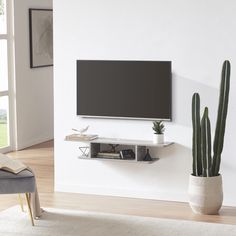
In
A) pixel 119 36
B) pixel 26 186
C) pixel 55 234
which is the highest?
pixel 119 36

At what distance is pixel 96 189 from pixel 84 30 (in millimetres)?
1494

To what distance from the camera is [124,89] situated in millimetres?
6082

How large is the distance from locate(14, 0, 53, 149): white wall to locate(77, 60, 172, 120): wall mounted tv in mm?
2598

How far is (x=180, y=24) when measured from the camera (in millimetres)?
5898

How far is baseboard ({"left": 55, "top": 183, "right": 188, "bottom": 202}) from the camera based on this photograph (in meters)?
6.10

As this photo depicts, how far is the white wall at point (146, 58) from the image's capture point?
230 inches

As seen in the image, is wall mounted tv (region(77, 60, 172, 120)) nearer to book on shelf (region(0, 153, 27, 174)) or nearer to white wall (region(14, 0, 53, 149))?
book on shelf (region(0, 153, 27, 174))

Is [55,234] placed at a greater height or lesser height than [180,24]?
lesser

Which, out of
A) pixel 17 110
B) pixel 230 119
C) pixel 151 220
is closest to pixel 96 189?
pixel 151 220

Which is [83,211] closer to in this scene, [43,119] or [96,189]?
[96,189]

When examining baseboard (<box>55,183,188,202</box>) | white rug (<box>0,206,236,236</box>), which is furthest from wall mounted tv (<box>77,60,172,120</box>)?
white rug (<box>0,206,236,236</box>)

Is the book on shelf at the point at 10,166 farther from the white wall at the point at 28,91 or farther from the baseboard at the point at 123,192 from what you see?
the white wall at the point at 28,91

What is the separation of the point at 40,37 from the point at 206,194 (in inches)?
170

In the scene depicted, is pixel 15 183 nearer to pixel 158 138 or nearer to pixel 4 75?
pixel 158 138
